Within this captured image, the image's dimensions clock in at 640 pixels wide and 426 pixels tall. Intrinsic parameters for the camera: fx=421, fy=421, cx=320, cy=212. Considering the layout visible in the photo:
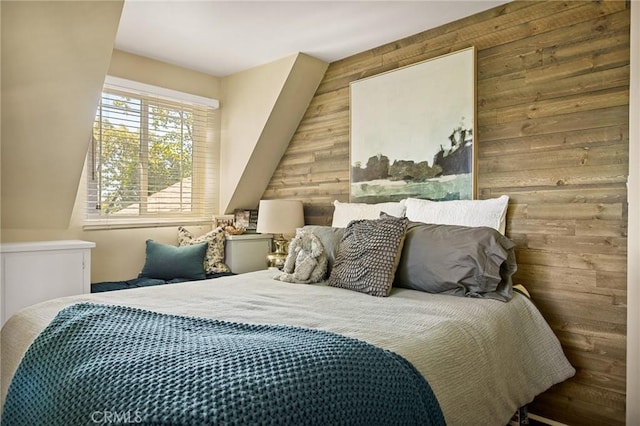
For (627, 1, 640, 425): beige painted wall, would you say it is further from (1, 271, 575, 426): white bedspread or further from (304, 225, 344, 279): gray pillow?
(304, 225, 344, 279): gray pillow

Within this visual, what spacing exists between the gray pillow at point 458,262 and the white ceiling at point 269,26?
1.41 metres

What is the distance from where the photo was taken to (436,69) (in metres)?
2.86

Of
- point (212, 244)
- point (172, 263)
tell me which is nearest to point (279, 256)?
point (212, 244)

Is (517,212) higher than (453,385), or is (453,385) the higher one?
(517,212)

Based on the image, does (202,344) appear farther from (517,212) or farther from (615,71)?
(615,71)

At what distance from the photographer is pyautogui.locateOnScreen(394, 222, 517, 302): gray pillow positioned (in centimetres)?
208

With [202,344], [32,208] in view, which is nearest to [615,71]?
[202,344]

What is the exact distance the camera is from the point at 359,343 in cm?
127

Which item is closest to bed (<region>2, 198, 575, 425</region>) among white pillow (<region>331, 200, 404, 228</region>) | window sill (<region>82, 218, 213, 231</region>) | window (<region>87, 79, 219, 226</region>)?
white pillow (<region>331, 200, 404, 228</region>)

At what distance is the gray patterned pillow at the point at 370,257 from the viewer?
2.17 meters

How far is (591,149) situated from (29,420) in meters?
2.64

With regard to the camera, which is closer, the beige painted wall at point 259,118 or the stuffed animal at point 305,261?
the stuffed animal at point 305,261

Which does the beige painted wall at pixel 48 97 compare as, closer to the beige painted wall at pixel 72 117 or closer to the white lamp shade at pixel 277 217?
the beige painted wall at pixel 72 117

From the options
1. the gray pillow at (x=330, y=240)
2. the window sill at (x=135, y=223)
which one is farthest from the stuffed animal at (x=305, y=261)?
the window sill at (x=135, y=223)
